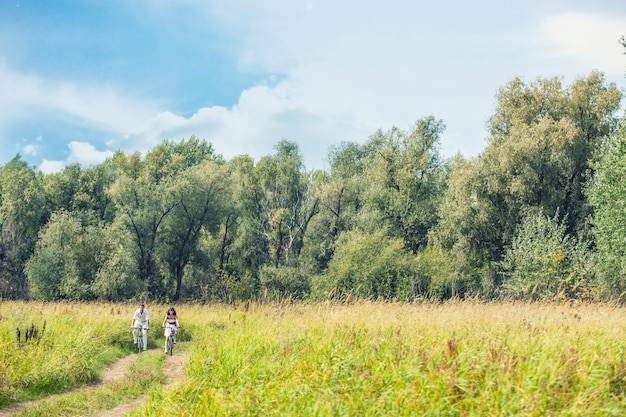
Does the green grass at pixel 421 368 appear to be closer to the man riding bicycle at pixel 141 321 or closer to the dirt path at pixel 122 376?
the dirt path at pixel 122 376

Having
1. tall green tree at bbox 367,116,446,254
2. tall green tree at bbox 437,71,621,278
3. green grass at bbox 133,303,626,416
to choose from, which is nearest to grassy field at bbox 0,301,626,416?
green grass at bbox 133,303,626,416

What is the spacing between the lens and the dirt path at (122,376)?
33.8ft

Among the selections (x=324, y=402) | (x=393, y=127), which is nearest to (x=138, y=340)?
(x=324, y=402)

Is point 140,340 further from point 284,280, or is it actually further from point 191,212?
point 191,212

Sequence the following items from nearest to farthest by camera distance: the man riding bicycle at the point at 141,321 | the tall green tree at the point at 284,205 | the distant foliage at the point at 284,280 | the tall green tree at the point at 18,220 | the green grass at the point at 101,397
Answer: the green grass at the point at 101,397, the man riding bicycle at the point at 141,321, the distant foliage at the point at 284,280, the tall green tree at the point at 18,220, the tall green tree at the point at 284,205

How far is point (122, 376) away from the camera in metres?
14.0

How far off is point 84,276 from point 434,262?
2954 cm

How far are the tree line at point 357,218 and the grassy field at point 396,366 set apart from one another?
20250mm

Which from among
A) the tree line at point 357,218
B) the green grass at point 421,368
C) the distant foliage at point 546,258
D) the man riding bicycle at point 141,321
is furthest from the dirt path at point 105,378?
the distant foliage at point 546,258

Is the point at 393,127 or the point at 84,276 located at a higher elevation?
the point at 393,127

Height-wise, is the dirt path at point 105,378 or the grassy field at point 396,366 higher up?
the grassy field at point 396,366

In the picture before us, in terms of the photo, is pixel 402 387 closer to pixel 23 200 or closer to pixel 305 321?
pixel 305 321

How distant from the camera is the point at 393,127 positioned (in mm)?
51031

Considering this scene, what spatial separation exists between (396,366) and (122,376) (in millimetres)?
8942
